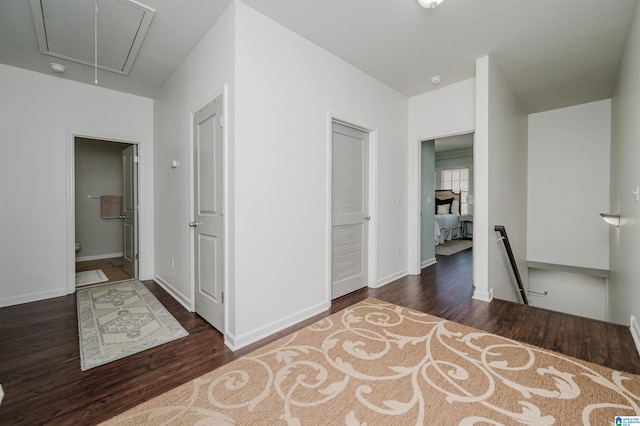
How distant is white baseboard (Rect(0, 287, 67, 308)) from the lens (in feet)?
9.60

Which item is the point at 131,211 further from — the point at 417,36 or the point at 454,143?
the point at 454,143

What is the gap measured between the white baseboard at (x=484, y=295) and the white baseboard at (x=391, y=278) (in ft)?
3.38

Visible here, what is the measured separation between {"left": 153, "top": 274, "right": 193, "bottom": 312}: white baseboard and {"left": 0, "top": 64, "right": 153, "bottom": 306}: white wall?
0.96 m

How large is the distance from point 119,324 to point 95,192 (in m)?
4.18

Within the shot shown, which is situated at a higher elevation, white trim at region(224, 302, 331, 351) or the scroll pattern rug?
white trim at region(224, 302, 331, 351)

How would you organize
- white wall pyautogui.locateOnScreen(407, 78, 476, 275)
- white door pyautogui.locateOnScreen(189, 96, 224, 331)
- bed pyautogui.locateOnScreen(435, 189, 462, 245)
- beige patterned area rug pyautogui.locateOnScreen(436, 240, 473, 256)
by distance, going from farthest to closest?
bed pyautogui.locateOnScreen(435, 189, 462, 245) → beige patterned area rug pyautogui.locateOnScreen(436, 240, 473, 256) → white wall pyautogui.locateOnScreen(407, 78, 476, 275) → white door pyautogui.locateOnScreen(189, 96, 224, 331)

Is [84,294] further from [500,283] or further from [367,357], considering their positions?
[500,283]

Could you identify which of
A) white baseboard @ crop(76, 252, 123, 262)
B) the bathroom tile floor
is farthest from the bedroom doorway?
white baseboard @ crop(76, 252, 123, 262)

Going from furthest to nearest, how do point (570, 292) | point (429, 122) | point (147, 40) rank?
point (570, 292)
point (429, 122)
point (147, 40)

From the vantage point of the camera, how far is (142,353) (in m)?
2.00

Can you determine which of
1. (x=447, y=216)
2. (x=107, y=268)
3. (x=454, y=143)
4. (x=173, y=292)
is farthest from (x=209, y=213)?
(x=454, y=143)

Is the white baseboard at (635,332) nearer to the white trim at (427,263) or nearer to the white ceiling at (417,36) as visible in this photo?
the white trim at (427,263)

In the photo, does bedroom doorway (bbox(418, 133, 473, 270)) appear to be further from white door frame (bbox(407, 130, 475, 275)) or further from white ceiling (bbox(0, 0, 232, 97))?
white ceiling (bbox(0, 0, 232, 97))

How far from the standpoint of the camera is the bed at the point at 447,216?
689 centimetres
